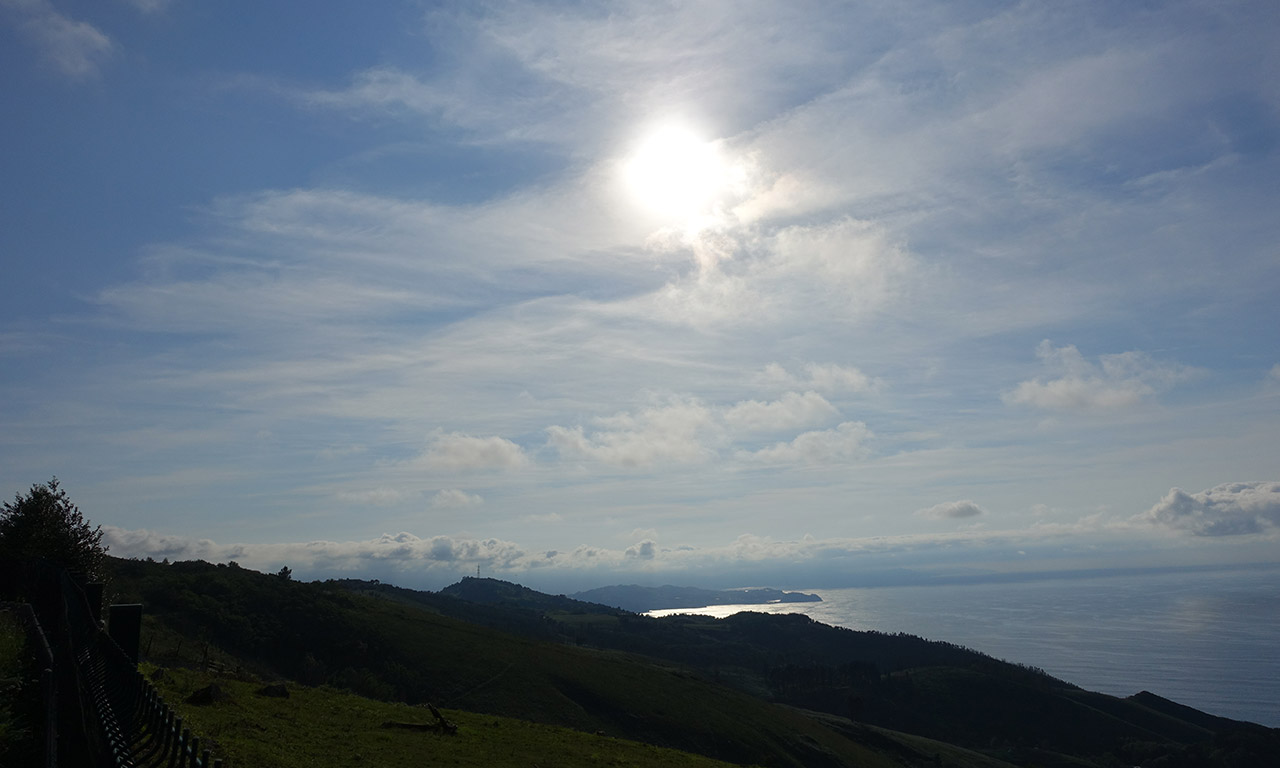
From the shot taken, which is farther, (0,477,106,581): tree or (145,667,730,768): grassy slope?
(0,477,106,581): tree

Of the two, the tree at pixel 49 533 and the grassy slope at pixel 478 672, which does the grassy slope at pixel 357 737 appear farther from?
the grassy slope at pixel 478 672

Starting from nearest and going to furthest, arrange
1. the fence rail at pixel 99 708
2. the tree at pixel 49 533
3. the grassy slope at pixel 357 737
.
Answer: the fence rail at pixel 99 708 → the grassy slope at pixel 357 737 → the tree at pixel 49 533

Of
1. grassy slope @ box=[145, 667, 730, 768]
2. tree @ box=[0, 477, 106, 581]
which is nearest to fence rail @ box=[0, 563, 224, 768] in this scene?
grassy slope @ box=[145, 667, 730, 768]

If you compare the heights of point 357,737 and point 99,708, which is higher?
point 99,708

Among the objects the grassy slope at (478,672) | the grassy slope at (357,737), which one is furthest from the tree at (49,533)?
the grassy slope at (478,672)

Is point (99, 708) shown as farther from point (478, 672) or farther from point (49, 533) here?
point (478, 672)

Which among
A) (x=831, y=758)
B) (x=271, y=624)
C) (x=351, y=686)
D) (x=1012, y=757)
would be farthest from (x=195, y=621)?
(x=1012, y=757)

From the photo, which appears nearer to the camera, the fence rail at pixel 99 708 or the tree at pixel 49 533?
the fence rail at pixel 99 708

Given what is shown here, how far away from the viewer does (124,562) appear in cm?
10412

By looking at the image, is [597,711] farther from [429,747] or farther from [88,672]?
[88,672]

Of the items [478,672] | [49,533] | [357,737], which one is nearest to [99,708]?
[357,737]

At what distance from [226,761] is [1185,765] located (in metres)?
229

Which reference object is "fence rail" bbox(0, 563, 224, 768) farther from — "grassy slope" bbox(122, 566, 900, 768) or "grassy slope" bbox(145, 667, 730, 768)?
"grassy slope" bbox(122, 566, 900, 768)

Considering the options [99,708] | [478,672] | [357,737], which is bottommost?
[478,672]
